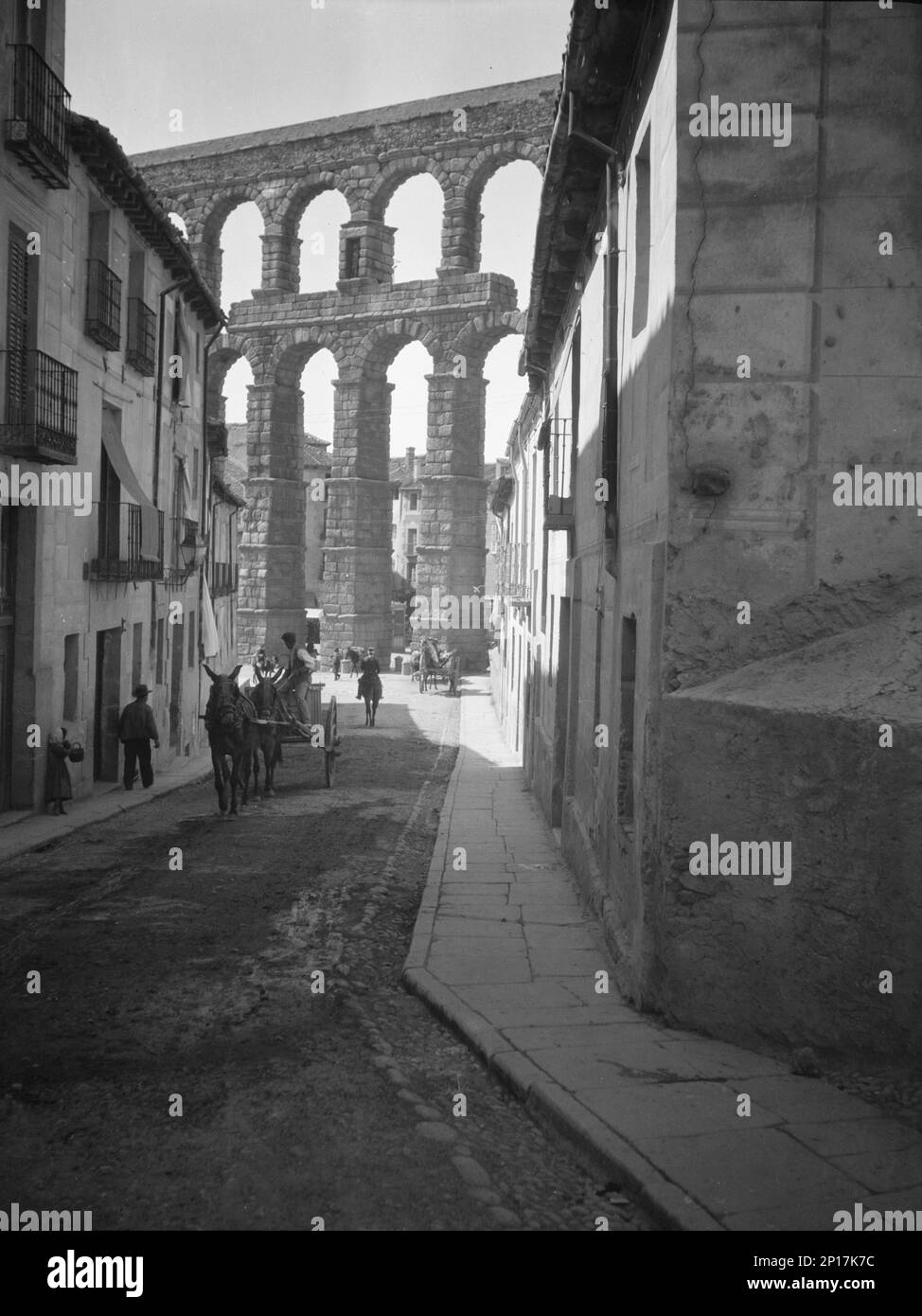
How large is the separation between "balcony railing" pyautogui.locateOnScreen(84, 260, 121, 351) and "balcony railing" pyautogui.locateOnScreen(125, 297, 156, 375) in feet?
3.95

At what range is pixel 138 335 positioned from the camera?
17.6 metres

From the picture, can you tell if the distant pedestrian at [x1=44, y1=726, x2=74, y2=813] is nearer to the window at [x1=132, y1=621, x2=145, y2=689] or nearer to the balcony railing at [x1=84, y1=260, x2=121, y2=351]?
the window at [x1=132, y1=621, x2=145, y2=689]

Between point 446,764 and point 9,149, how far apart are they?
38.7ft

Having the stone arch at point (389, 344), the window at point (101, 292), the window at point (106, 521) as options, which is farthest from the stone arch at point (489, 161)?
the window at point (106, 521)

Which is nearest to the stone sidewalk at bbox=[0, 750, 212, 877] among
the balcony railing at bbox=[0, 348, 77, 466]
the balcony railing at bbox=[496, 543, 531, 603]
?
the balcony railing at bbox=[0, 348, 77, 466]

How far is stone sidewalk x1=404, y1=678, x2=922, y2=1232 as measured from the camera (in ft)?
15.2

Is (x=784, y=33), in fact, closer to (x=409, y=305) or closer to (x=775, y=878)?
(x=775, y=878)

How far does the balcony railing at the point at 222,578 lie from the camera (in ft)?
90.4

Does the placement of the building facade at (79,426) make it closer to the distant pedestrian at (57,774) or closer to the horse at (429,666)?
the distant pedestrian at (57,774)

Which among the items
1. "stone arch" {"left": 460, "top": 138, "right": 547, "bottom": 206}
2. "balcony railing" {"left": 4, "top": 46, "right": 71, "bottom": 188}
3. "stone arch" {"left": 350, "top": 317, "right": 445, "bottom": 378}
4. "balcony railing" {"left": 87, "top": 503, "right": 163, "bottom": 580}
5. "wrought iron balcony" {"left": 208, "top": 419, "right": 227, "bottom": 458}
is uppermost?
"stone arch" {"left": 460, "top": 138, "right": 547, "bottom": 206}

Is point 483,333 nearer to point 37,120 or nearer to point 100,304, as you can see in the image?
point 100,304

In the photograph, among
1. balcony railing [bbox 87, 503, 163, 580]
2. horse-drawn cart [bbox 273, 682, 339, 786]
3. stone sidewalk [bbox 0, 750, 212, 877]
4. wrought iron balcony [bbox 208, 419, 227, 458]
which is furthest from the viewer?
wrought iron balcony [bbox 208, 419, 227, 458]

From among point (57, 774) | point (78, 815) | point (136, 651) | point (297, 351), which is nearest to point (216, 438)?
point (136, 651)

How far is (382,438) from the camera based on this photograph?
43375 mm
